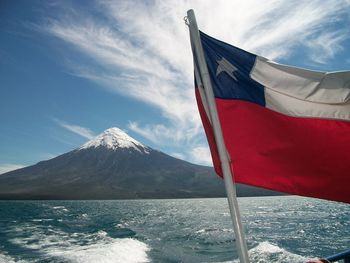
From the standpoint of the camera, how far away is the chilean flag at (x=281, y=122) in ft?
11.0

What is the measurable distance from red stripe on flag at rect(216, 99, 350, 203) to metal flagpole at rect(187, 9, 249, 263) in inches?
19.9

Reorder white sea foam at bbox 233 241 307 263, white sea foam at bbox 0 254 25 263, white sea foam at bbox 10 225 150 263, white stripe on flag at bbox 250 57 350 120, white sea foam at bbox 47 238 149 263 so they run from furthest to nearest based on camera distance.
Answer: white sea foam at bbox 10 225 150 263, white sea foam at bbox 47 238 149 263, white sea foam at bbox 0 254 25 263, white sea foam at bbox 233 241 307 263, white stripe on flag at bbox 250 57 350 120

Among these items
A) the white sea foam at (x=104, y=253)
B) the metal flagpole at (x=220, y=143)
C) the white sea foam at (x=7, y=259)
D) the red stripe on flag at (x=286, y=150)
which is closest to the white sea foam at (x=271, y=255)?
the white sea foam at (x=104, y=253)

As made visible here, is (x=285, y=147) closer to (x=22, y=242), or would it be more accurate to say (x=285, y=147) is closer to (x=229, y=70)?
(x=229, y=70)

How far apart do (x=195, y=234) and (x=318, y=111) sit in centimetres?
3603

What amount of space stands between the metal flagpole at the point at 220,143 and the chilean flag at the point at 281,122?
1.09 feet

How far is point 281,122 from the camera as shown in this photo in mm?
3617

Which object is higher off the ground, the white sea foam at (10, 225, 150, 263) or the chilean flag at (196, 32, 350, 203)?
the chilean flag at (196, 32, 350, 203)

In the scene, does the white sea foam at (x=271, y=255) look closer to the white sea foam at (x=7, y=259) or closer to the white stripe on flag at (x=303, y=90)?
the white sea foam at (x=7, y=259)

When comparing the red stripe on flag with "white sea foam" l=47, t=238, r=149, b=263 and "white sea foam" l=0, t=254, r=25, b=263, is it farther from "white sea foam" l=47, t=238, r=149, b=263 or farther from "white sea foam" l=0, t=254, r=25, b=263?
"white sea foam" l=0, t=254, r=25, b=263

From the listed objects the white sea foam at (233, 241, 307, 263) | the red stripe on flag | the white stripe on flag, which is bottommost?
the white sea foam at (233, 241, 307, 263)

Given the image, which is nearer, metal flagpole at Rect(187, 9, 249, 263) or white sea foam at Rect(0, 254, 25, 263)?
metal flagpole at Rect(187, 9, 249, 263)

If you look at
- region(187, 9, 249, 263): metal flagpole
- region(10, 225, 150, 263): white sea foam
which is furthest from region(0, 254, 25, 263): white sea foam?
region(187, 9, 249, 263): metal flagpole

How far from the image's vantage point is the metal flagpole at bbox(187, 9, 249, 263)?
289cm
